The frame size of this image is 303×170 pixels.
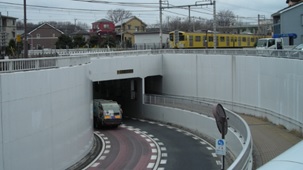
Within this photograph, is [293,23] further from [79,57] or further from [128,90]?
[79,57]

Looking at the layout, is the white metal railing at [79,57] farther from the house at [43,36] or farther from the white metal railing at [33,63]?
the house at [43,36]

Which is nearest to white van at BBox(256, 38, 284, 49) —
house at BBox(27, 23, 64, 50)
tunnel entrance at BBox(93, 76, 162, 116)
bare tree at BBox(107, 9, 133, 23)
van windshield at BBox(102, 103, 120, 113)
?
tunnel entrance at BBox(93, 76, 162, 116)

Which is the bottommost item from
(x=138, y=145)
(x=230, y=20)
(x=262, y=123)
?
(x=138, y=145)

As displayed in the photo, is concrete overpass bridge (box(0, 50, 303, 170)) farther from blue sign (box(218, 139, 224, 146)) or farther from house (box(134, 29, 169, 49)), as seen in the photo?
house (box(134, 29, 169, 49))

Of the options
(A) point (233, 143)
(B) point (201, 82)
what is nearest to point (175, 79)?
(B) point (201, 82)

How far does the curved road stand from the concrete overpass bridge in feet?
4.57

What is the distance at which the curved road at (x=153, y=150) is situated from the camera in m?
21.1

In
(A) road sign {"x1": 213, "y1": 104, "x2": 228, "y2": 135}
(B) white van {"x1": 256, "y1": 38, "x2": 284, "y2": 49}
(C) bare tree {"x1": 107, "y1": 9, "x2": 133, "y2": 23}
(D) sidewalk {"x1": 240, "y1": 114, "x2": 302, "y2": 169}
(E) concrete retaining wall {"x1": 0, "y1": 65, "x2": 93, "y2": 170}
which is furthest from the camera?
(C) bare tree {"x1": 107, "y1": 9, "x2": 133, "y2": 23}

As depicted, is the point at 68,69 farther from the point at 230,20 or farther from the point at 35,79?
the point at 230,20

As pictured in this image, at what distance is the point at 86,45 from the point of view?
76375 millimetres

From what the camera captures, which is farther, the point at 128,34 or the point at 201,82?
the point at 128,34

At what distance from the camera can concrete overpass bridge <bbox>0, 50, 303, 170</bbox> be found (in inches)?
592

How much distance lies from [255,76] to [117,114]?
11.7 m

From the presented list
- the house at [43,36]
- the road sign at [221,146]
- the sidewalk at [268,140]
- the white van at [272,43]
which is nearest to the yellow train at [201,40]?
the white van at [272,43]
